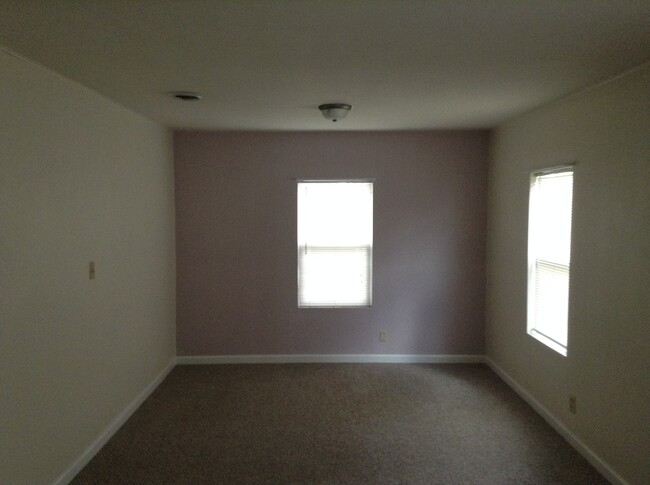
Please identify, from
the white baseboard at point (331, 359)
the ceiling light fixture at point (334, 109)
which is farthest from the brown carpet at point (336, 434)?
the ceiling light fixture at point (334, 109)

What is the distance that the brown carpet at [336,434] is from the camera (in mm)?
3088

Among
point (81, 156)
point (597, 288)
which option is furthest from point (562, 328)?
point (81, 156)

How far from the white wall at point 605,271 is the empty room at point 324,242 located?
2 centimetres

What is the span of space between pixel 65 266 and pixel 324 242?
8.98 ft

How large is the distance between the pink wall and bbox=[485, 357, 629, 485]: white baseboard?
0.82 metres

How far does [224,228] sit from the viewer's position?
519cm

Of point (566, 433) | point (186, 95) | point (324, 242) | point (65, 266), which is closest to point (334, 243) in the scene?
point (324, 242)

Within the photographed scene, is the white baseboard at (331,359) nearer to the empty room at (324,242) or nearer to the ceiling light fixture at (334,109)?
the empty room at (324,242)

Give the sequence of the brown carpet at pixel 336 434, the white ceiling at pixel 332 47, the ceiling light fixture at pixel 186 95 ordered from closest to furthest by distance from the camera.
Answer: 1. the white ceiling at pixel 332 47
2. the brown carpet at pixel 336 434
3. the ceiling light fixture at pixel 186 95

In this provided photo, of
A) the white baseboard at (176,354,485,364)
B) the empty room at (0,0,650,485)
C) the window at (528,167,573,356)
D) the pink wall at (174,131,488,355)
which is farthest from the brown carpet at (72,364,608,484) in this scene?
the window at (528,167,573,356)

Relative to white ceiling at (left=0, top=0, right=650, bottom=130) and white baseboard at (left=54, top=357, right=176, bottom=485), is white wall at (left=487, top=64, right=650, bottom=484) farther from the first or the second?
white baseboard at (left=54, top=357, right=176, bottom=485)

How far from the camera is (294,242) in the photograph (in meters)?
5.20

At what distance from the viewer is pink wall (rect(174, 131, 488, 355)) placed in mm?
5148

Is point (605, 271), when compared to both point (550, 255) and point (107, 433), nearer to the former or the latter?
point (550, 255)
